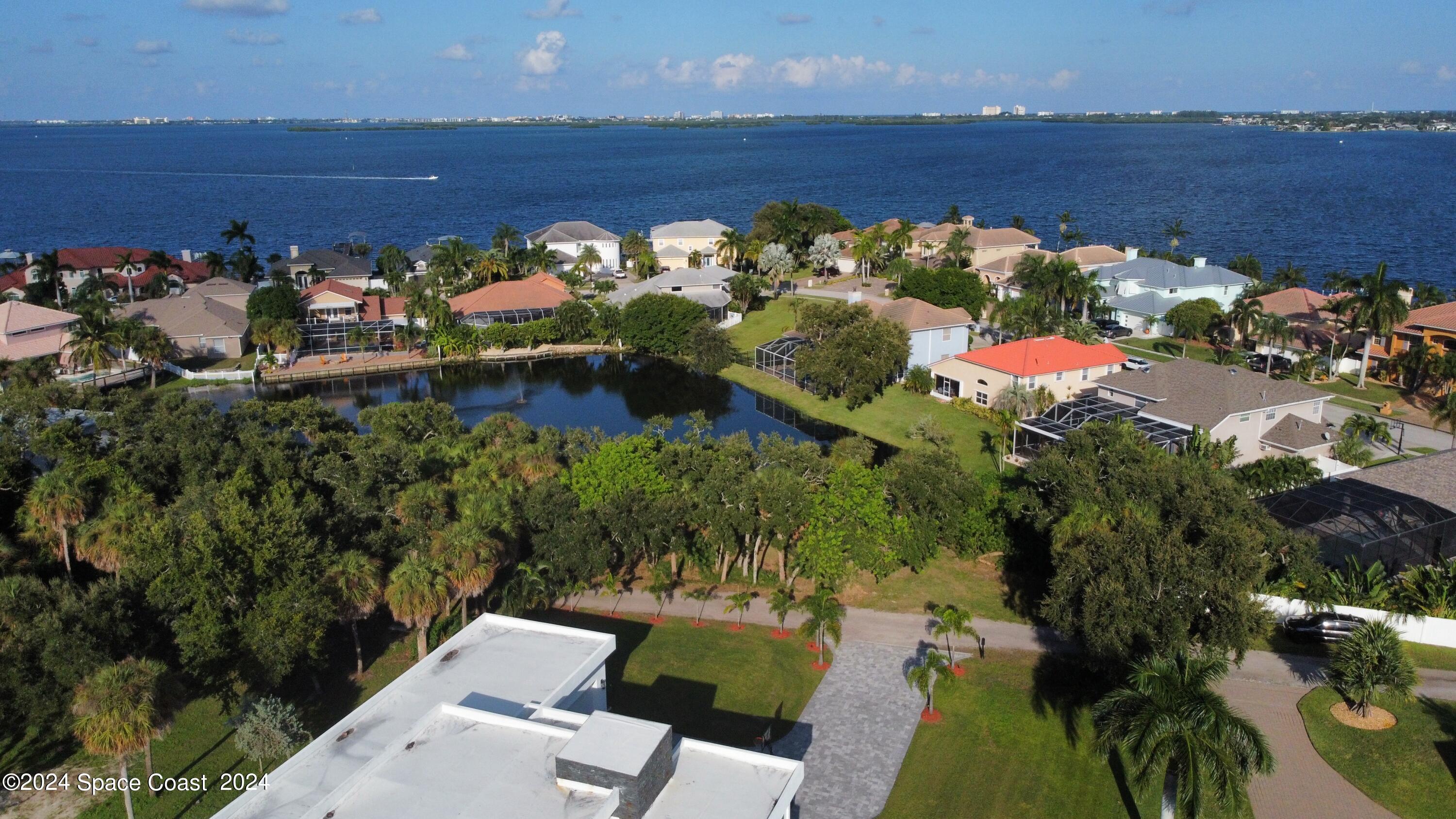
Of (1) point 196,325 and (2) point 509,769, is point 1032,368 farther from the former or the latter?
(1) point 196,325

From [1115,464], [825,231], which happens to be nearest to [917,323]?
[1115,464]

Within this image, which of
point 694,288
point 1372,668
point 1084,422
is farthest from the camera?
point 694,288

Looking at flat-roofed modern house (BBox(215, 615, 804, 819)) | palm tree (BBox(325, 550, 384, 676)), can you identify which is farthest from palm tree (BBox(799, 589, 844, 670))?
palm tree (BBox(325, 550, 384, 676))

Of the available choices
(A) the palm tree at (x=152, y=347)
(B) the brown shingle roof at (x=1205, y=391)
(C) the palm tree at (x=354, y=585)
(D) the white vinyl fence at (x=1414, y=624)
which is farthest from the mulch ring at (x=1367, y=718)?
(A) the palm tree at (x=152, y=347)

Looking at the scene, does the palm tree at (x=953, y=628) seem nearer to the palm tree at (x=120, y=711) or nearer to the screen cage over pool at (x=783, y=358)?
the palm tree at (x=120, y=711)

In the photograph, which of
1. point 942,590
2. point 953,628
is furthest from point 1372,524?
point 953,628

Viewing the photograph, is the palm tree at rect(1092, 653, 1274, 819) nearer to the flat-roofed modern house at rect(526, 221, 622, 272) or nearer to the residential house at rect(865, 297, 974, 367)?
the residential house at rect(865, 297, 974, 367)

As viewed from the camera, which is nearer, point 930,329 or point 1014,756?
point 1014,756
